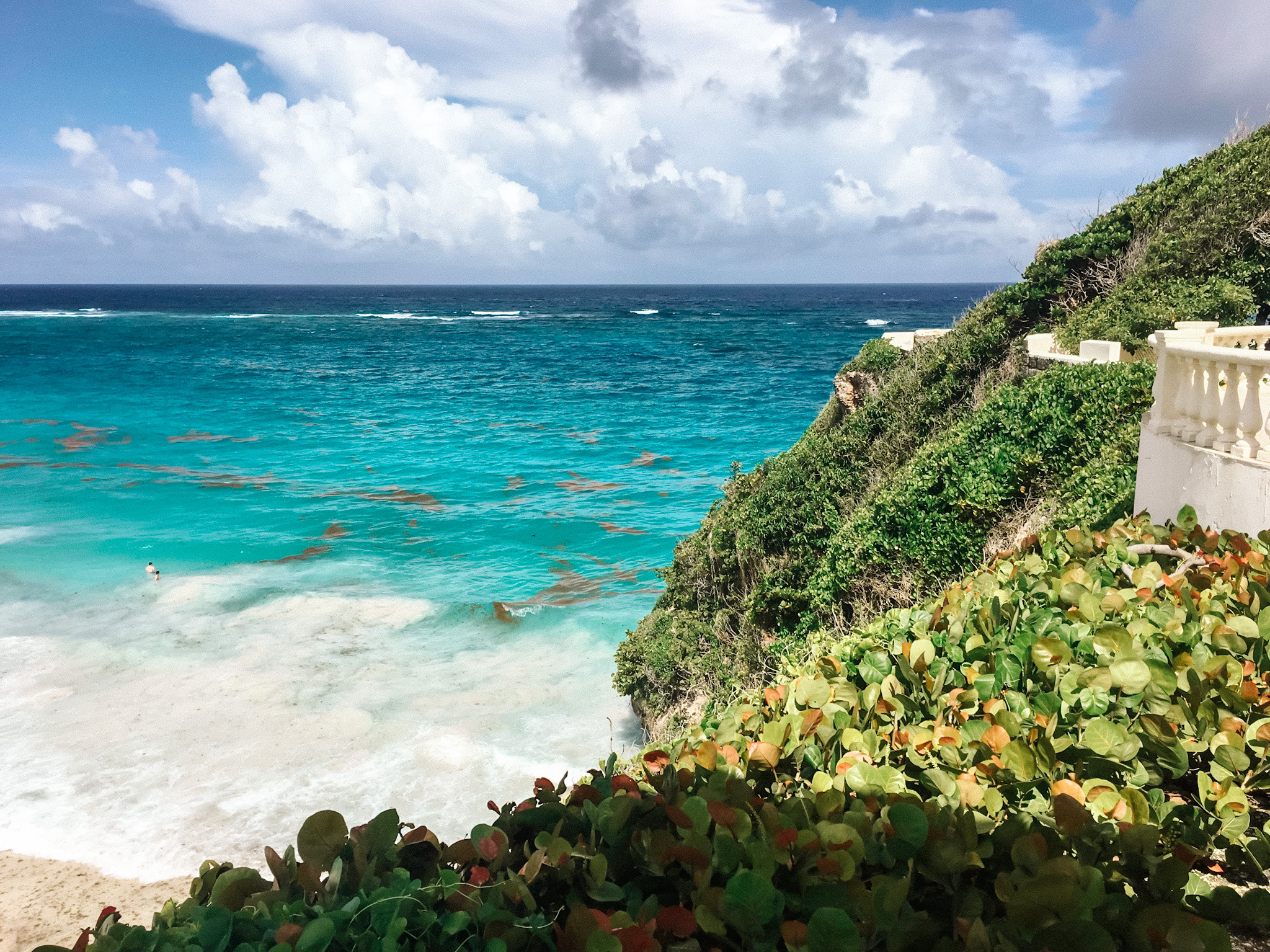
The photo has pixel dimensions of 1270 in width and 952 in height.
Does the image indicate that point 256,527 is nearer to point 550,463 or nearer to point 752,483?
point 550,463

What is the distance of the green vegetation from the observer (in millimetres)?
2295

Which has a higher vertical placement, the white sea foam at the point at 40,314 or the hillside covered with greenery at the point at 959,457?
the white sea foam at the point at 40,314

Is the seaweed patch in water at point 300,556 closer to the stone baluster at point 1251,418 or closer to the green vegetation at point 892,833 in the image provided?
the green vegetation at point 892,833

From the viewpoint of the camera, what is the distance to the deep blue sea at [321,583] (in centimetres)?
1241

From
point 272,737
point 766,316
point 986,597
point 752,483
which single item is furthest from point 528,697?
point 766,316

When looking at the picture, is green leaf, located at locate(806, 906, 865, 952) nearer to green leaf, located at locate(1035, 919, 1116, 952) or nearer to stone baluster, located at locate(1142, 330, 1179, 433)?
green leaf, located at locate(1035, 919, 1116, 952)

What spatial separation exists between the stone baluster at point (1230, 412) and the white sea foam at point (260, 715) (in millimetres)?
9582

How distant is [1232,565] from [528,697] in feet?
42.4

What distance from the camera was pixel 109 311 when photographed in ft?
456

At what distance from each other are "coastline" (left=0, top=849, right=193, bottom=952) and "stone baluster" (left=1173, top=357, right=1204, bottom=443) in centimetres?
1128

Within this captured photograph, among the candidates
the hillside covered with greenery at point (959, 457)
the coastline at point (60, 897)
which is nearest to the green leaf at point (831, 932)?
A: the hillside covered with greenery at point (959, 457)

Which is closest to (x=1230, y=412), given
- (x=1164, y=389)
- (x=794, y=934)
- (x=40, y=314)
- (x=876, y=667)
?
(x=1164, y=389)

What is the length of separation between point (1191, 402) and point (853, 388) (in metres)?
13.5

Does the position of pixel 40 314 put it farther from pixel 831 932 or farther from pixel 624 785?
pixel 831 932
